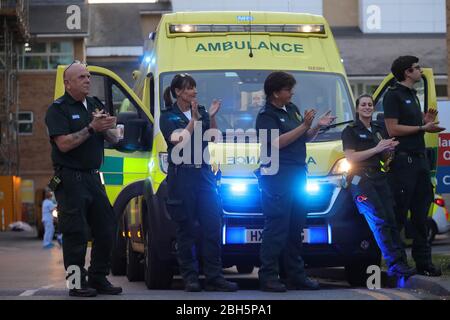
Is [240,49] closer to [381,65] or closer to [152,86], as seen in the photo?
[152,86]

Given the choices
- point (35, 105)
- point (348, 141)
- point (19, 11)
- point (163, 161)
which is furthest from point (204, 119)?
point (35, 105)

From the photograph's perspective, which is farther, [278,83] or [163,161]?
[163,161]

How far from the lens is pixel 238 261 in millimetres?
11148

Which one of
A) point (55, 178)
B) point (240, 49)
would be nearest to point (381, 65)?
point (240, 49)

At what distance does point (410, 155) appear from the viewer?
37.8ft

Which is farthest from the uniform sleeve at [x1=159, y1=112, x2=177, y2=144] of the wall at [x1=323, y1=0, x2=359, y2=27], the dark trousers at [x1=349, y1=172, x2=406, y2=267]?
the wall at [x1=323, y1=0, x2=359, y2=27]

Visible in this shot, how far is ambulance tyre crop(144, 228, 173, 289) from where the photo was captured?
11148 mm

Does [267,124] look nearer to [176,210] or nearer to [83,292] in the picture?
[176,210]

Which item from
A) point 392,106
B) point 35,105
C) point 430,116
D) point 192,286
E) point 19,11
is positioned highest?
point 19,11

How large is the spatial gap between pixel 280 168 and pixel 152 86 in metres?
2.58

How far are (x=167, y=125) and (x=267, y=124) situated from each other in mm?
915

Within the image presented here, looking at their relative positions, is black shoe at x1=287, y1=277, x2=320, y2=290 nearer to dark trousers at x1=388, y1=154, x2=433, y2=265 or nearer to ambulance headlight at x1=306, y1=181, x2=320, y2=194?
ambulance headlight at x1=306, y1=181, x2=320, y2=194

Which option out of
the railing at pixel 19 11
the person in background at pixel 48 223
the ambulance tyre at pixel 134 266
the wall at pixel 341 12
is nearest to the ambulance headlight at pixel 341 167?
the ambulance tyre at pixel 134 266

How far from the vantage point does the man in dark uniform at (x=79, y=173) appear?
9.62m
